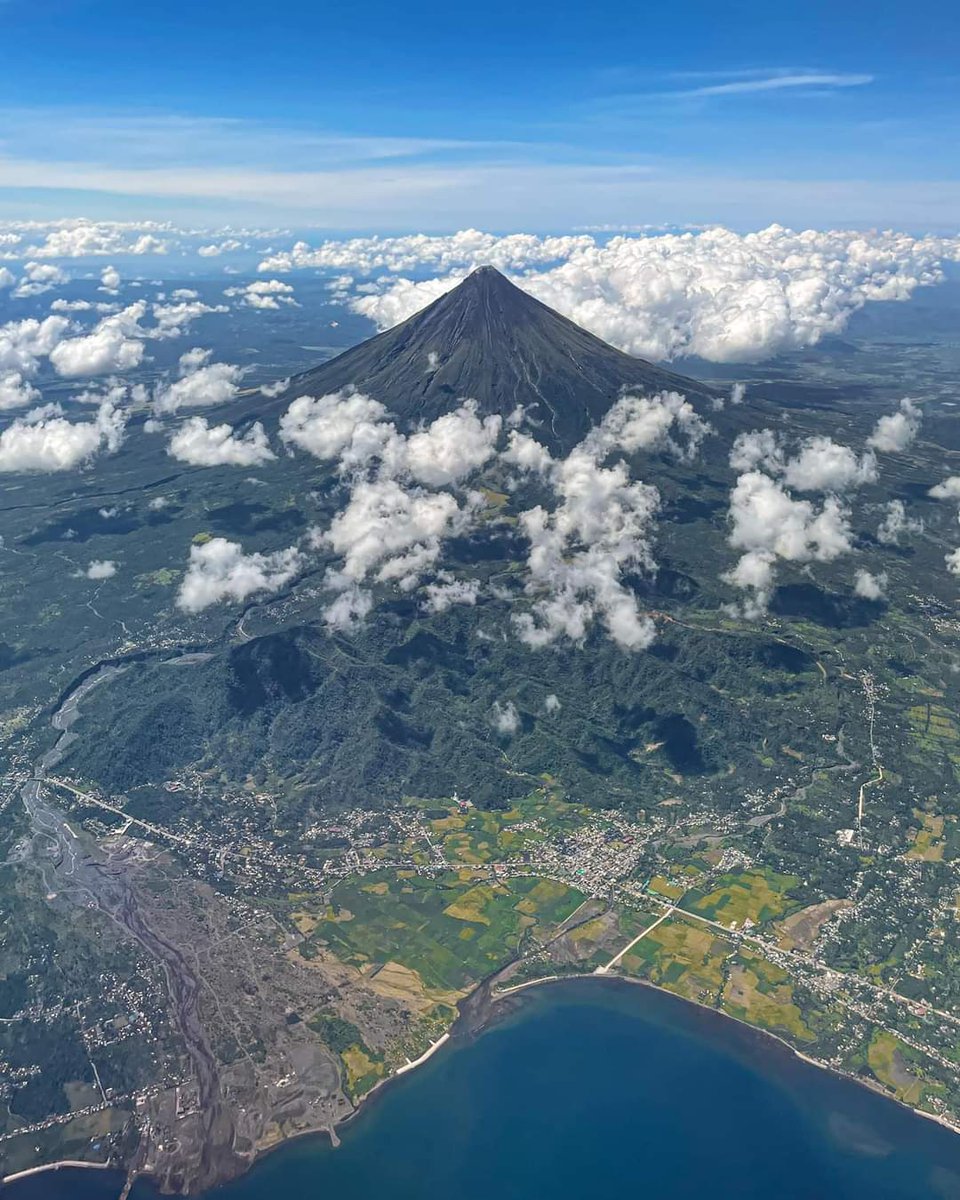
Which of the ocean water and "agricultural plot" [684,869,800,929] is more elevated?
"agricultural plot" [684,869,800,929]

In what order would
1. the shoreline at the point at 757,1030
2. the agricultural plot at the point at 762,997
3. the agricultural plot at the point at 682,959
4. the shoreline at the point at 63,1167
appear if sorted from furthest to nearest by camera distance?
the agricultural plot at the point at 682,959 → the agricultural plot at the point at 762,997 → the shoreline at the point at 757,1030 → the shoreline at the point at 63,1167

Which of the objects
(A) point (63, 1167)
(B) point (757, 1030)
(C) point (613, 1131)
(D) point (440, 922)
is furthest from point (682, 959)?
(A) point (63, 1167)

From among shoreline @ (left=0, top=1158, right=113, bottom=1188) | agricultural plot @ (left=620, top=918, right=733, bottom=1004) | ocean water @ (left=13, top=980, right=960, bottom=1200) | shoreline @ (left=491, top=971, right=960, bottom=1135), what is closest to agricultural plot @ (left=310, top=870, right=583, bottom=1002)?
shoreline @ (left=491, top=971, right=960, bottom=1135)

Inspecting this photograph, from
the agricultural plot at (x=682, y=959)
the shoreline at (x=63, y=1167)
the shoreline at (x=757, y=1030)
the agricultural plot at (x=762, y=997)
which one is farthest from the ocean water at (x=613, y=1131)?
the agricultural plot at (x=682, y=959)

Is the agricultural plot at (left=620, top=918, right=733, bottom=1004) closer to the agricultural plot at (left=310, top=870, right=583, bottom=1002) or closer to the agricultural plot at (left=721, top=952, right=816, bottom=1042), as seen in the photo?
the agricultural plot at (left=721, top=952, right=816, bottom=1042)

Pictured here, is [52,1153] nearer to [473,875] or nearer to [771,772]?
[473,875]

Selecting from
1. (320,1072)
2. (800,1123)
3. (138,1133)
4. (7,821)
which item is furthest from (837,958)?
(7,821)

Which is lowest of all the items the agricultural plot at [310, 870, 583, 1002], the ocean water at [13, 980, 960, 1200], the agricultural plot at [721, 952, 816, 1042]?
the ocean water at [13, 980, 960, 1200]

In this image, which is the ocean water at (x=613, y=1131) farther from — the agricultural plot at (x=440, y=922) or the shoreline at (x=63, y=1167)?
the agricultural plot at (x=440, y=922)
